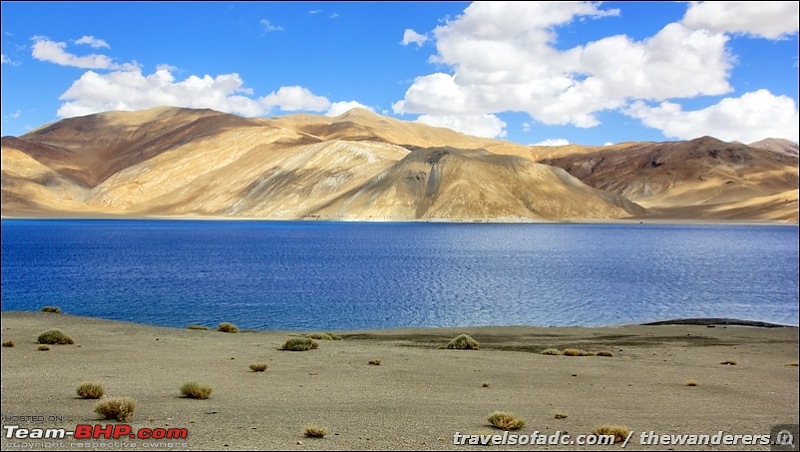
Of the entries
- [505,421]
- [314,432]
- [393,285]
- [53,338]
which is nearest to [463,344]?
[505,421]

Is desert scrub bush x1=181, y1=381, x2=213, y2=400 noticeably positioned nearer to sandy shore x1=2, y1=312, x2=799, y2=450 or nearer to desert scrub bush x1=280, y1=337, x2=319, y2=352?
sandy shore x1=2, y1=312, x2=799, y2=450

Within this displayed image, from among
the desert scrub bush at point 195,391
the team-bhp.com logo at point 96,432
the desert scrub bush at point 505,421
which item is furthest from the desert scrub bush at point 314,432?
the desert scrub bush at point 195,391

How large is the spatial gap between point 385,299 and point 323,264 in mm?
27541

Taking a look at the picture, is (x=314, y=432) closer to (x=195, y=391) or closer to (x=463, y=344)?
(x=195, y=391)

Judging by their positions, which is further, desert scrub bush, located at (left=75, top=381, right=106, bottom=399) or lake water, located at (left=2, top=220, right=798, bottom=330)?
lake water, located at (left=2, top=220, right=798, bottom=330)

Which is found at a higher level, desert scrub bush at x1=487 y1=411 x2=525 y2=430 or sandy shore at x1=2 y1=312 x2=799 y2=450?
desert scrub bush at x1=487 y1=411 x2=525 y2=430


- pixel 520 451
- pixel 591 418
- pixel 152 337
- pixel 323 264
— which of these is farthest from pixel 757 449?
pixel 323 264

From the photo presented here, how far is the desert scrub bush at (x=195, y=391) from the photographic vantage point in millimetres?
14734

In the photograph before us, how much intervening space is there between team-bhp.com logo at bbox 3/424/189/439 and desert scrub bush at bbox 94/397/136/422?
277mm

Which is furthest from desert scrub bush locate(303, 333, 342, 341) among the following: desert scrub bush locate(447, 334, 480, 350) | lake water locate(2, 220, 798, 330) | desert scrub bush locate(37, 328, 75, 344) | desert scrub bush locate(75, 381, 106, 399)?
desert scrub bush locate(75, 381, 106, 399)

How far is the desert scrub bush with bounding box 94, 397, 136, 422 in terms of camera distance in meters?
11.7

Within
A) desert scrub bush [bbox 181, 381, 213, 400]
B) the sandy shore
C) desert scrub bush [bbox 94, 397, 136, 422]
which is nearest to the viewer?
desert scrub bush [bbox 94, 397, 136, 422]

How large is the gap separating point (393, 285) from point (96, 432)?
45.6m

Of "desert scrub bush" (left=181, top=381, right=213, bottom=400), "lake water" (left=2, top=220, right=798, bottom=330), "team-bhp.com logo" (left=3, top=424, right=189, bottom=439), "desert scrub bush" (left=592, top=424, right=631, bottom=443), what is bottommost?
"lake water" (left=2, top=220, right=798, bottom=330)
